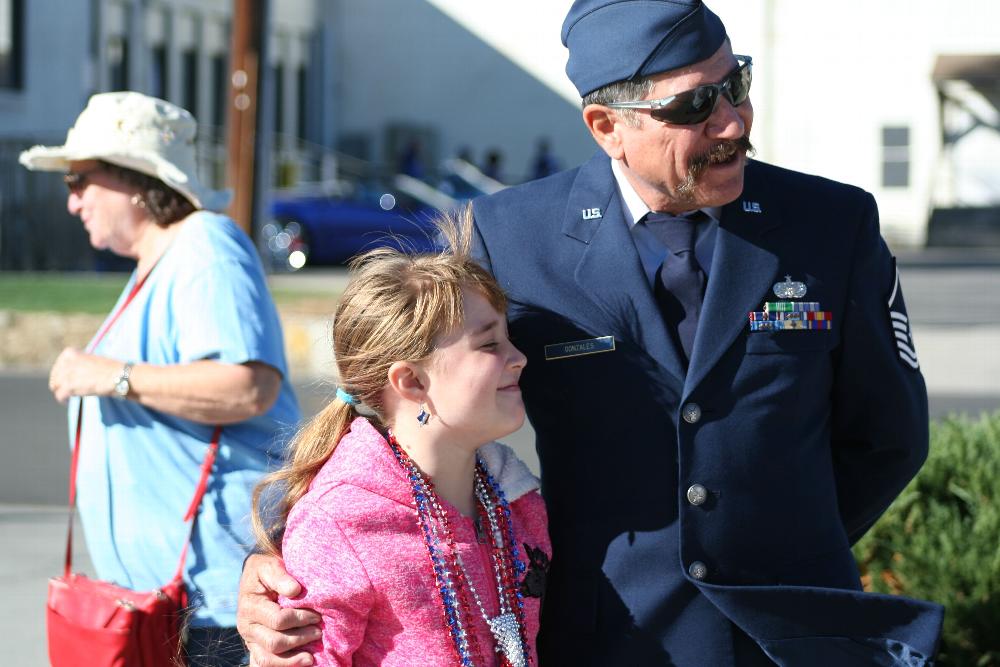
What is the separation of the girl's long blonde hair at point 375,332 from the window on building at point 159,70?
2776 cm

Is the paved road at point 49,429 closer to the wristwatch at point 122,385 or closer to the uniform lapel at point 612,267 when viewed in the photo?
the wristwatch at point 122,385

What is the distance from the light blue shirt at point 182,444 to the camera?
3312 millimetres

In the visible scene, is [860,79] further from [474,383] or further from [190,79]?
[474,383]

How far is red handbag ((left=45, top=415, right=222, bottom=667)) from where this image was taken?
3082 millimetres

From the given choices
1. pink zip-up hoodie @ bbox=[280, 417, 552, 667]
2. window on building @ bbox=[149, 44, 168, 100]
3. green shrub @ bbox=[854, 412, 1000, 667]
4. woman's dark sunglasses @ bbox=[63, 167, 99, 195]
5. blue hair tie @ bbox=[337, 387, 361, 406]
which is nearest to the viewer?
pink zip-up hoodie @ bbox=[280, 417, 552, 667]

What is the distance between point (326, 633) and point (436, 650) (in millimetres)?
176

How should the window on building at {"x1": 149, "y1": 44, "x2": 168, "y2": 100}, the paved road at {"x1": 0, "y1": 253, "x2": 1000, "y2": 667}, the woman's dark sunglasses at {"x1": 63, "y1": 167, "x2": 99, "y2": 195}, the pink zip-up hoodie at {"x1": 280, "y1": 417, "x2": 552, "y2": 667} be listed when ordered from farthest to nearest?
the window on building at {"x1": 149, "y1": 44, "x2": 168, "y2": 100} < the paved road at {"x1": 0, "y1": 253, "x2": 1000, "y2": 667} < the woman's dark sunglasses at {"x1": 63, "y1": 167, "x2": 99, "y2": 195} < the pink zip-up hoodie at {"x1": 280, "y1": 417, "x2": 552, "y2": 667}

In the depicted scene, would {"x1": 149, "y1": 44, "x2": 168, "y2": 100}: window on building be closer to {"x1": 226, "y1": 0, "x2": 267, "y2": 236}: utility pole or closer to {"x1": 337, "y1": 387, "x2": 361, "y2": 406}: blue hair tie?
{"x1": 226, "y1": 0, "x2": 267, "y2": 236}: utility pole

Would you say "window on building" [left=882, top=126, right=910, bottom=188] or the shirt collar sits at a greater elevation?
"window on building" [left=882, top=126, right=910, bottom=188]

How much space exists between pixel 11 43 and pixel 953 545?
67.9 ft

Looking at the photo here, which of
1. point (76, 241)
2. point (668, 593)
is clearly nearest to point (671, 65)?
point (668, 593)

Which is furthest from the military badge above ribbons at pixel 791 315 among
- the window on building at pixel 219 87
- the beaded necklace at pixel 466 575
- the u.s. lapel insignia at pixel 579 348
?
the window on building at pixel 219 87

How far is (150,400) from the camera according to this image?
10.9 ft

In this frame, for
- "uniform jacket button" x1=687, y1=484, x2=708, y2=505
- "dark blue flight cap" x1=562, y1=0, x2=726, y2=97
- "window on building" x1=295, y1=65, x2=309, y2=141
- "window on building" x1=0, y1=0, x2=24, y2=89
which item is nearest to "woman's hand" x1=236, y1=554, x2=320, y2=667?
"uniform jacket button" x1=687, y1=484, x2=708, y2=505
